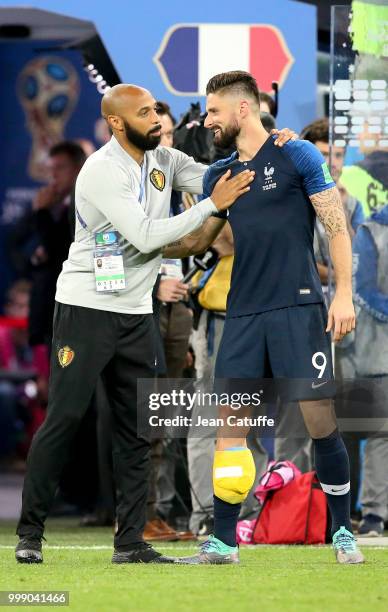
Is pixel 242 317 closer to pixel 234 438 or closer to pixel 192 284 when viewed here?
pixel 234 438

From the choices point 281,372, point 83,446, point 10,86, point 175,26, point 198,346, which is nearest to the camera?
point 281,372

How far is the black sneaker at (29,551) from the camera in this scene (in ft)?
20.9

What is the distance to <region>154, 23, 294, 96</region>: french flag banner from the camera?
9109mm

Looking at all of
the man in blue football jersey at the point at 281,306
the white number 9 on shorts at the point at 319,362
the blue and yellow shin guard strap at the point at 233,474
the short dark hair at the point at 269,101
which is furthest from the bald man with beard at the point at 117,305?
the short dark hair at the point at 269,101

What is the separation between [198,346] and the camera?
8188 millimetres

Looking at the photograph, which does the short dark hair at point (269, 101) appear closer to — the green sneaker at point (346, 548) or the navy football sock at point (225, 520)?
the navy football sock at point (225, 520)

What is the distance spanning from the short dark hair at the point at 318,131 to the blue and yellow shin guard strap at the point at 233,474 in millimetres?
2575

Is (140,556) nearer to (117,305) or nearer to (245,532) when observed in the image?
(117,305)

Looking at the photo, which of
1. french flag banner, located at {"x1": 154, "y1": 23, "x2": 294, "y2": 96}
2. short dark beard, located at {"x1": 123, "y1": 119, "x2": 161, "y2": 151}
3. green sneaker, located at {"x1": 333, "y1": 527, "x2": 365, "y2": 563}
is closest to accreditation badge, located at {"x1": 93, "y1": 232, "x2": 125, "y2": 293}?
short dark beard, located at {"x1": 123, "y1": 119, "x2": 161, "y2": 151}

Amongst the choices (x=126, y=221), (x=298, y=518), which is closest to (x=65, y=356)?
(x=126, y=221)

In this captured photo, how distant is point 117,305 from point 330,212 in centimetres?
98

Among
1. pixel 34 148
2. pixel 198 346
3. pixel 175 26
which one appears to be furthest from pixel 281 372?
pixel 34 148

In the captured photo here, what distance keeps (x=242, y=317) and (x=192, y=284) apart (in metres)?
1.92

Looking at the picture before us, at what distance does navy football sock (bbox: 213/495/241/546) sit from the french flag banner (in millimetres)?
A: 3464
